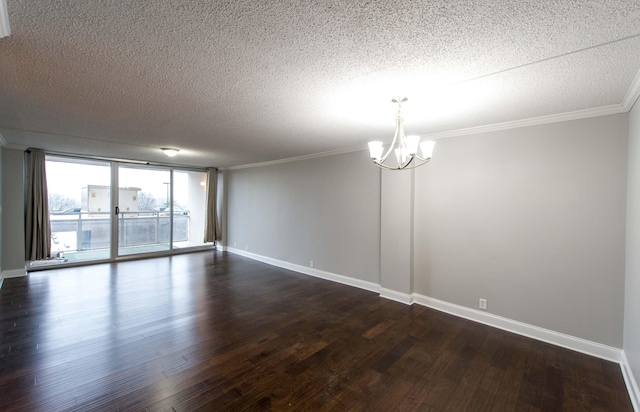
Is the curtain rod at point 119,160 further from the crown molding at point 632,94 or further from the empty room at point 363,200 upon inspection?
the crown molding at point 632,94

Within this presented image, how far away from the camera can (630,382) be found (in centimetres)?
218

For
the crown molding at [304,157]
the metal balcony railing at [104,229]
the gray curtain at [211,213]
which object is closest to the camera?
the crown molding at [304,157]

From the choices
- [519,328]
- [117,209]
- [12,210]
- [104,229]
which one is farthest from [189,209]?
[519,328]

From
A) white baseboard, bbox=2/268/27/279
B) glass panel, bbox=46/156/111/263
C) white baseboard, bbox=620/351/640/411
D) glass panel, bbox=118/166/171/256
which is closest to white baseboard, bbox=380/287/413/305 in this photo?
white baseboard, bbox=620/351/640/411

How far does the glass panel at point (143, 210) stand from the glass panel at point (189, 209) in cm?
27

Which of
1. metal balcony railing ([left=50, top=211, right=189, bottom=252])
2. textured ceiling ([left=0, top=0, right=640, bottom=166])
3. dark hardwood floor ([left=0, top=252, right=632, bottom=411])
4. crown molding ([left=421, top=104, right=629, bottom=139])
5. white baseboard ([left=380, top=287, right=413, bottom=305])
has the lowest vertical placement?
dark hardwood floor ([left=0, top=252, right=632, bottom=411])

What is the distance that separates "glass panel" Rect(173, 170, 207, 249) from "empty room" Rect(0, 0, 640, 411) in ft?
8.47

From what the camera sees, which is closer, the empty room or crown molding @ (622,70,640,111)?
the empty room

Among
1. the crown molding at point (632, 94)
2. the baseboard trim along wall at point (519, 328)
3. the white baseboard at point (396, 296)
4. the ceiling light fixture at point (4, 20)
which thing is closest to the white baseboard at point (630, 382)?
the baseboard trim along wall at point (519, 328)

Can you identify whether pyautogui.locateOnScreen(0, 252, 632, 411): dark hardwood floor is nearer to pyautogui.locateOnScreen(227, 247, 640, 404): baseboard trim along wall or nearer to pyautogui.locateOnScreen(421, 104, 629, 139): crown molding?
pyautogui.locateOnScreen(227, 247, 640, 404): baseboard trim along wall

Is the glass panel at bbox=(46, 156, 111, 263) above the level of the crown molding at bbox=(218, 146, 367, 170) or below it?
below

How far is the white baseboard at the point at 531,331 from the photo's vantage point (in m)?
2.60

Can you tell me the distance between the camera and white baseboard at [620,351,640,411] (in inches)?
77.5

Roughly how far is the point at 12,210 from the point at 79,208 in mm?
1086
